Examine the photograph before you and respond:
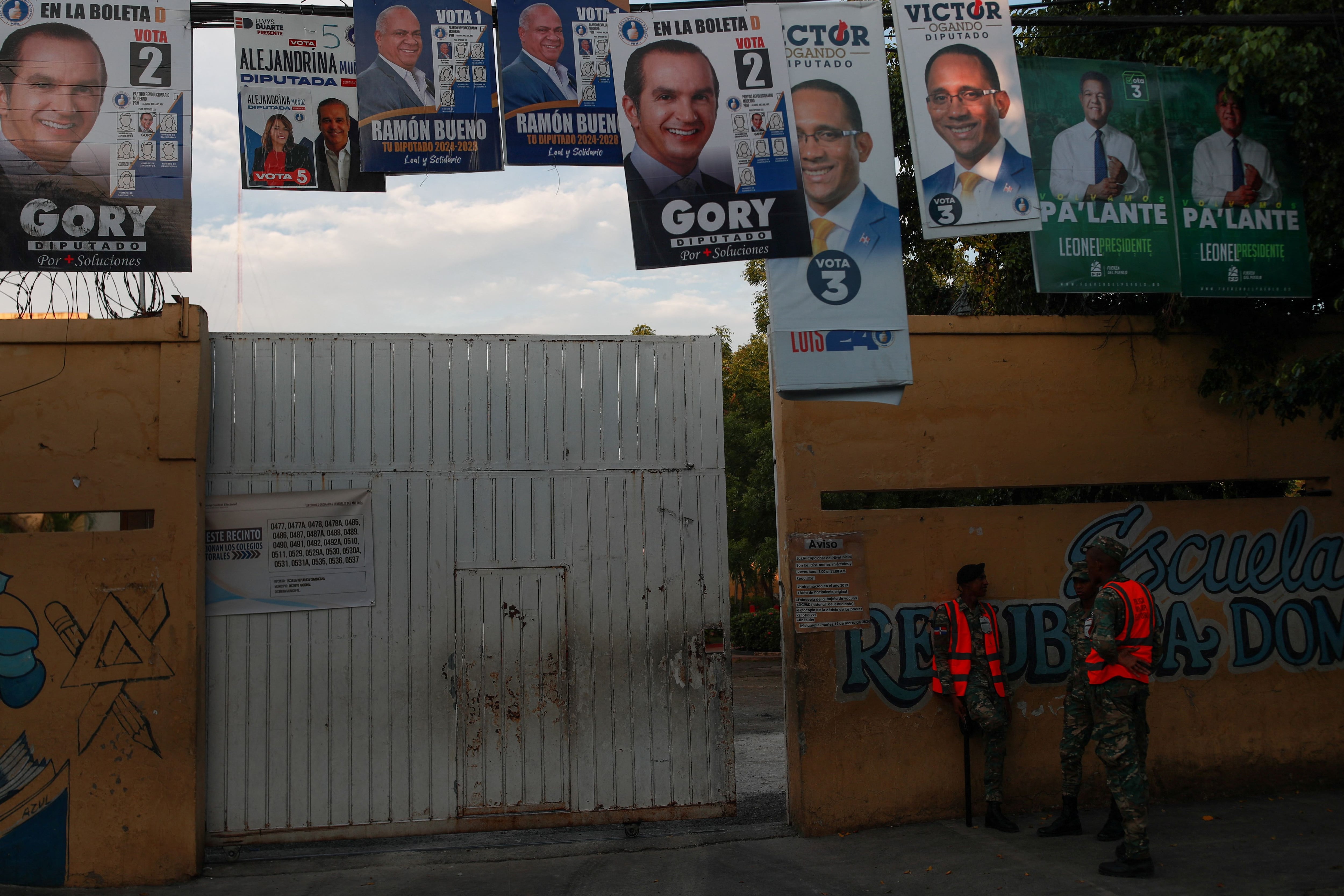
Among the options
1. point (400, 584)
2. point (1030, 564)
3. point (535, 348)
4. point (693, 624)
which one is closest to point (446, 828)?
point (400, 584)

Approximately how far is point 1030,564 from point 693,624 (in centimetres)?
256

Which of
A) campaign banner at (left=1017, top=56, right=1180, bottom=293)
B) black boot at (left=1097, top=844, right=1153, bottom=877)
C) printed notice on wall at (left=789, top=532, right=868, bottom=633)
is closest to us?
black boot at (left=1097, top=844, right=1153, bottom=877)

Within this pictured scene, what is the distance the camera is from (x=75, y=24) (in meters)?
6.82

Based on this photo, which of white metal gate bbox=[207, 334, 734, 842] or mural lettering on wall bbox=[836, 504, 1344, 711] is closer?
white metal gate bbox=[207, 334, 734, 842]

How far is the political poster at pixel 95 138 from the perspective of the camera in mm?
6664

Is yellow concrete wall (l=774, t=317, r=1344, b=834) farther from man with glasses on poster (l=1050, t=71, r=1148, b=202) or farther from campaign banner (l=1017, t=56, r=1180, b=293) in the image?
man with glasses on poster (l=1050, t=71, r=1148, b=202)

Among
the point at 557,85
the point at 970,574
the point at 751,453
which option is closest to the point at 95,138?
the point at 557,85

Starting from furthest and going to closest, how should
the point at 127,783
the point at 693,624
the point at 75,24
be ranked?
1. the point at 693,624
2. the point at 75,24
3. the point at 127,783

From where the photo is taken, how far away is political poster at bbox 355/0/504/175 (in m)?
7.07

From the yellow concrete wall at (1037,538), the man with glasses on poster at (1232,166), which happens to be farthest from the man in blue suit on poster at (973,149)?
the man with glasses on poster at (1232,166)

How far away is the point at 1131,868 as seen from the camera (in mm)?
5883

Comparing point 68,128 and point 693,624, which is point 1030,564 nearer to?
point 693,624


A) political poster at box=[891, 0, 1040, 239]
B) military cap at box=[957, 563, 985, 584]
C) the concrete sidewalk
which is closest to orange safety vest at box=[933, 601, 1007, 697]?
military cap at box=[957, 563, 985, 584]

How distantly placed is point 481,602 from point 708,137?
12.4 feet
